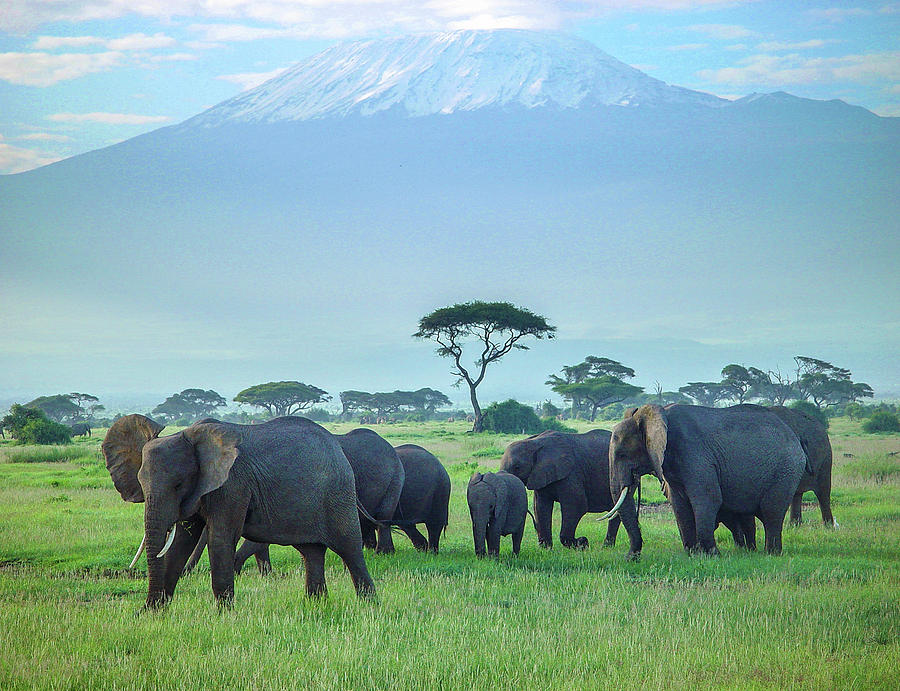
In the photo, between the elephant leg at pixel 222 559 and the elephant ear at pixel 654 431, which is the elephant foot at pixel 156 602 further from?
the elephant ear at pixel 654 431

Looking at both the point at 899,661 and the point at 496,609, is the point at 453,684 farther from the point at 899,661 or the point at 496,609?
the point at 899,661

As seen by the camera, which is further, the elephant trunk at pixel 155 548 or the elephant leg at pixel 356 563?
the elephant leg at pixel 356 563

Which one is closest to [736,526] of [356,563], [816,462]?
[816,462]

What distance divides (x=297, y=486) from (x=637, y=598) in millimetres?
4267

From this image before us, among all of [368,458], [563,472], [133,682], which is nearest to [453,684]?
[133,682]

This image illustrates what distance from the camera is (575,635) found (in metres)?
8.82

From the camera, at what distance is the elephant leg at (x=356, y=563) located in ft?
34.0

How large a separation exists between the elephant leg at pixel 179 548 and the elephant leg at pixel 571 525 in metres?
7.75

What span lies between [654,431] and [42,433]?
127 ft

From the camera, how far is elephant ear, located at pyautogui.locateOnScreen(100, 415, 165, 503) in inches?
426

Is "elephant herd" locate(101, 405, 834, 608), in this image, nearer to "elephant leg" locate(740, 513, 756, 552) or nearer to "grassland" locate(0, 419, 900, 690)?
"elephant leg" locate(740, 513, 756, 552)

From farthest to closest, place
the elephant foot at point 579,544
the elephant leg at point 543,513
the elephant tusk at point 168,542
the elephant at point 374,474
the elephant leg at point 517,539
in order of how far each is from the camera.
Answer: the elephant leg at point 543,513
the elephant foot at point 579,544
the elephant leg at point 517,539
the elephant at point 374,474
the elephant tusk at point 168,542

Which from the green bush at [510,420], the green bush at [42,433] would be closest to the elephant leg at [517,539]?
the green bush at [42,433]

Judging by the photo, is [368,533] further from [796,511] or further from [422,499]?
[796,511]
